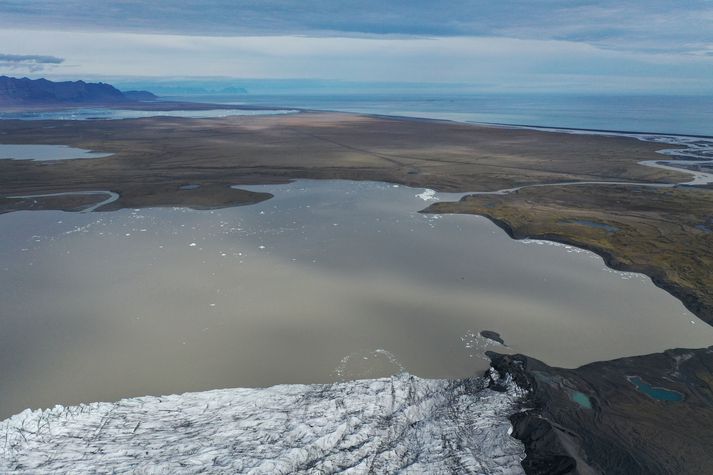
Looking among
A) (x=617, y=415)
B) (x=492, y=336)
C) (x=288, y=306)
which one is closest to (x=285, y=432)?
(x=288, y=306)

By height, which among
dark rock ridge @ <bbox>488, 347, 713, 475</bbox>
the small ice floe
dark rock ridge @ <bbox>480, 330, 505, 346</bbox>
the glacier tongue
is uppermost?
the small ice floe

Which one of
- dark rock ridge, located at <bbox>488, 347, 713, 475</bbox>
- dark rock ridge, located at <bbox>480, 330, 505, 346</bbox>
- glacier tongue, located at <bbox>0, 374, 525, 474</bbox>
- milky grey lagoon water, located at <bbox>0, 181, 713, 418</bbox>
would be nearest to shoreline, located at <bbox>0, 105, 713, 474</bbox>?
dark rock ridge, located at <bbox>488, 347, 713, 475</bbox>

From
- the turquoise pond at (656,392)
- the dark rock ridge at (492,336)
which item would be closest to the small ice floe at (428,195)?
the dark rock ridge at (492,336)

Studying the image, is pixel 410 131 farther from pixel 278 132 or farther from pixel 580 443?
pixel 580 443

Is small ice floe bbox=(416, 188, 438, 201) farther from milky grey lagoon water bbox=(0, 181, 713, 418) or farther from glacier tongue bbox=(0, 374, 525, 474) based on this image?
glacier tongue bbox=(0, 374, 525, 474)

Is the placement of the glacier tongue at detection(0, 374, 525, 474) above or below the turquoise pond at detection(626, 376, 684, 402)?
below

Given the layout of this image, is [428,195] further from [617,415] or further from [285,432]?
[285,432]

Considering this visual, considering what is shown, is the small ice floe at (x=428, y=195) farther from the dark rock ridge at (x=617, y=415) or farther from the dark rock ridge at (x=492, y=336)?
the dark rock ridge at (x=617, y=415)
